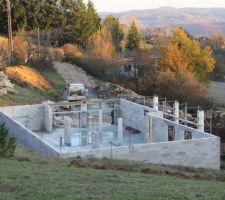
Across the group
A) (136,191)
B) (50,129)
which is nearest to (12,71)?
(50,129)

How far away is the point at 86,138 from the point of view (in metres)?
24.2

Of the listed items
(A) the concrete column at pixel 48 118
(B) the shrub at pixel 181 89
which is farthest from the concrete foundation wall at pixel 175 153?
(B) the shrub at pixel 181 89

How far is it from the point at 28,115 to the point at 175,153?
36.0 ft

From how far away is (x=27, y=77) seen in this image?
39000 mm

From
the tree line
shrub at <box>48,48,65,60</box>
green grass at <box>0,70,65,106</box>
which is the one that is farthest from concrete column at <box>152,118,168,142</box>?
the tree line

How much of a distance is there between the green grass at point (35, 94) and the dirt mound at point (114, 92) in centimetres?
317

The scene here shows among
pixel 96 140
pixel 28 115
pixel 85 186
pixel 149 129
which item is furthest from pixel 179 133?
pixel 85 186

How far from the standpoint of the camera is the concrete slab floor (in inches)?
933

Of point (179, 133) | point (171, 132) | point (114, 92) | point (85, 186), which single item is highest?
point (85, 186)

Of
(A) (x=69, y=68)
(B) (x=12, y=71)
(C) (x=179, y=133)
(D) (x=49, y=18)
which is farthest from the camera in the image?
(D) (x=49, y=18)

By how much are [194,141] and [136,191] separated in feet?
34.0

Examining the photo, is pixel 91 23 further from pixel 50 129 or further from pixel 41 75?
pixel 50 129

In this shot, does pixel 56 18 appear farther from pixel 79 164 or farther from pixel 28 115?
pixel 79 164

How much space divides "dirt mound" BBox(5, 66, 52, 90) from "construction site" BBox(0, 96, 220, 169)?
7884 millimetres
